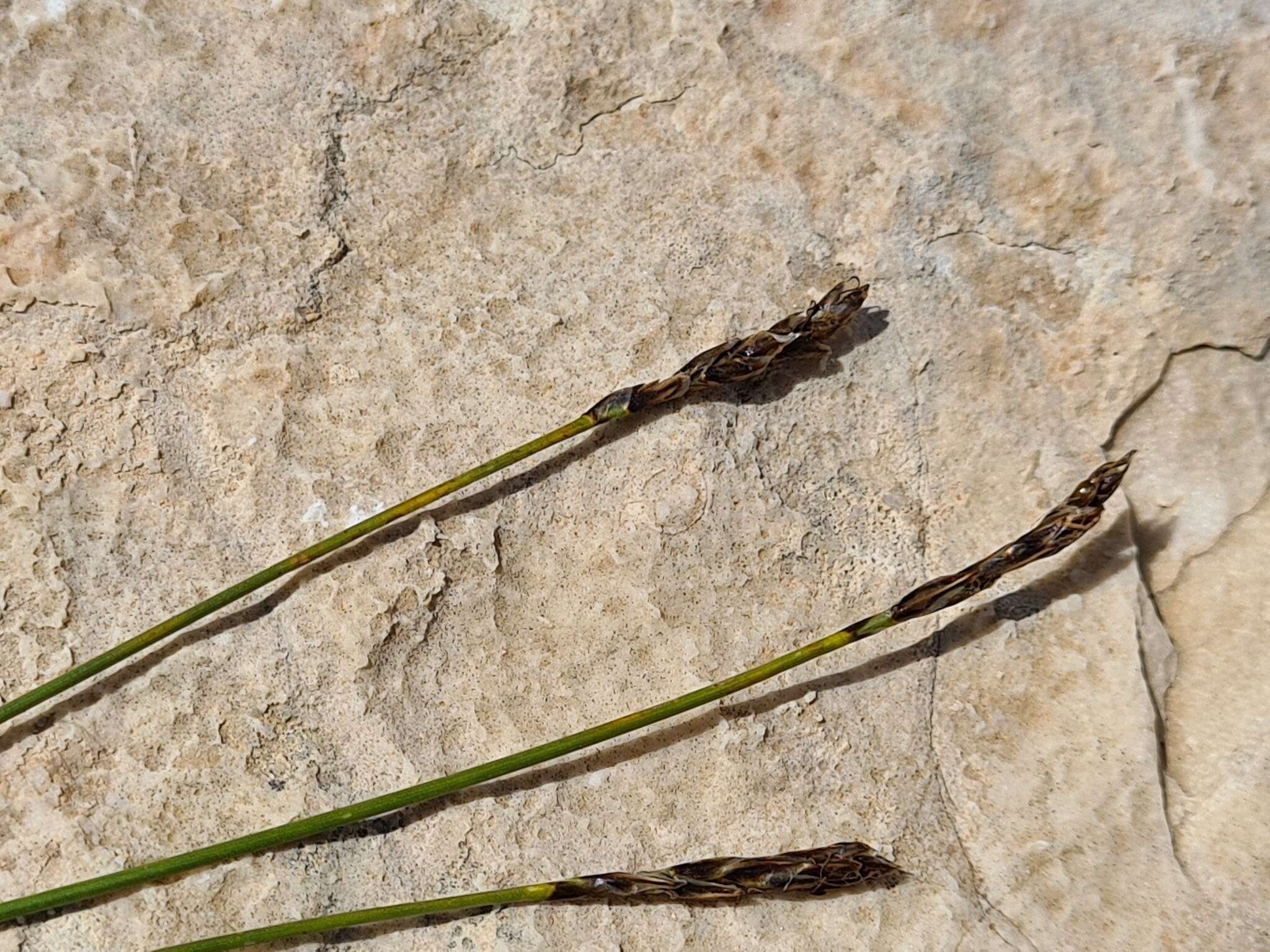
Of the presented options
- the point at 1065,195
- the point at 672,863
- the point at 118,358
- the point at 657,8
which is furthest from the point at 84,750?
the point at 1065,195

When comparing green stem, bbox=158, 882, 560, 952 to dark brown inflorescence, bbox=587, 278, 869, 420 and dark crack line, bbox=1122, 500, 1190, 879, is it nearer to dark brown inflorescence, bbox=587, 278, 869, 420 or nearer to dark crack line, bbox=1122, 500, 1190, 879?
dark brown inflorescence, bbox=587, 278, 869, 420

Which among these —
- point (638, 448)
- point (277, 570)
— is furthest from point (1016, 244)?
point (277, 570)

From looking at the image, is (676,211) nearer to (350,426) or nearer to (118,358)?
(350,426)

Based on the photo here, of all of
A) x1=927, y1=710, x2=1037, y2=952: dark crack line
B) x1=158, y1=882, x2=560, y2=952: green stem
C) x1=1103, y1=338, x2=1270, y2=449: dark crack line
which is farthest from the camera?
x1=1103, y1=338, x2=1270, y2=449: dark crack line

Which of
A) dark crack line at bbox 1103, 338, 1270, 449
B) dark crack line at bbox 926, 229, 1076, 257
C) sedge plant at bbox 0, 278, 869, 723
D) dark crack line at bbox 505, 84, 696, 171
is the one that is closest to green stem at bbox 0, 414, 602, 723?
sedge plant at bbox 0, 278, 869, 723

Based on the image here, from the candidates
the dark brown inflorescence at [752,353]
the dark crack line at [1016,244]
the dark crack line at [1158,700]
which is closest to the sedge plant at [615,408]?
the dark brown inflorescence at [752,353]

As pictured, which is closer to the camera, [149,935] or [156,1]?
[149,935]

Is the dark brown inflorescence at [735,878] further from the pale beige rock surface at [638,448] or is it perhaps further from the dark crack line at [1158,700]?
the dark crack line at [1158,700]
